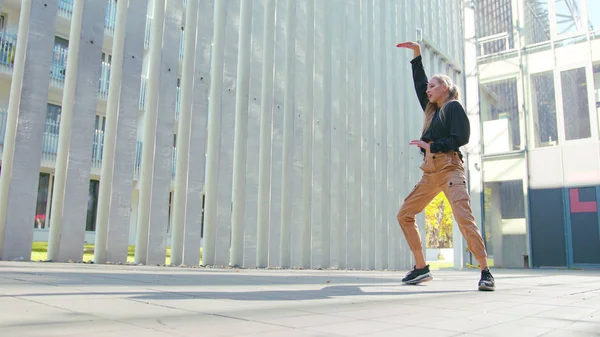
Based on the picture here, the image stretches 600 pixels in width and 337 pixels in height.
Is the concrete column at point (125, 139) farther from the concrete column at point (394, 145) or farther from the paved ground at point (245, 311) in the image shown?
the concrete column at point (394, 145)

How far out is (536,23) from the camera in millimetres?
12430

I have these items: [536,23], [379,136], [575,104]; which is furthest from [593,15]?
[379,136]

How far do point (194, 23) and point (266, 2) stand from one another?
1.16 m

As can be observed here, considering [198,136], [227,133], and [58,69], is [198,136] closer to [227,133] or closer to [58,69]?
[227,133]

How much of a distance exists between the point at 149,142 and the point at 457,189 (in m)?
2.43

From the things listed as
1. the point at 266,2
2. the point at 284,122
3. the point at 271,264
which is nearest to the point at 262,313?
the point at 271,264

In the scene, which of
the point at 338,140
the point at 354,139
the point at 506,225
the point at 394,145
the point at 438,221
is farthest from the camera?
the point at 438,221

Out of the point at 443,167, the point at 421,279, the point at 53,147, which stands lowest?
the point at 421,279

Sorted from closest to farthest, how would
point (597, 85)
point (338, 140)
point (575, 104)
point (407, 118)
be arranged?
point (338, 140), point (407, 118), point (597, 85), point (575, 104)

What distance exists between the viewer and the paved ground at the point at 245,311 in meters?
1.28

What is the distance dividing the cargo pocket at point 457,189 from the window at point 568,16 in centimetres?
1064

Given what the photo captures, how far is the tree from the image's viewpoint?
27236mm

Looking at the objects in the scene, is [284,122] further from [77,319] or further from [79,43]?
[77,319]

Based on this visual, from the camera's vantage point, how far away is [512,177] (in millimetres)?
11773
